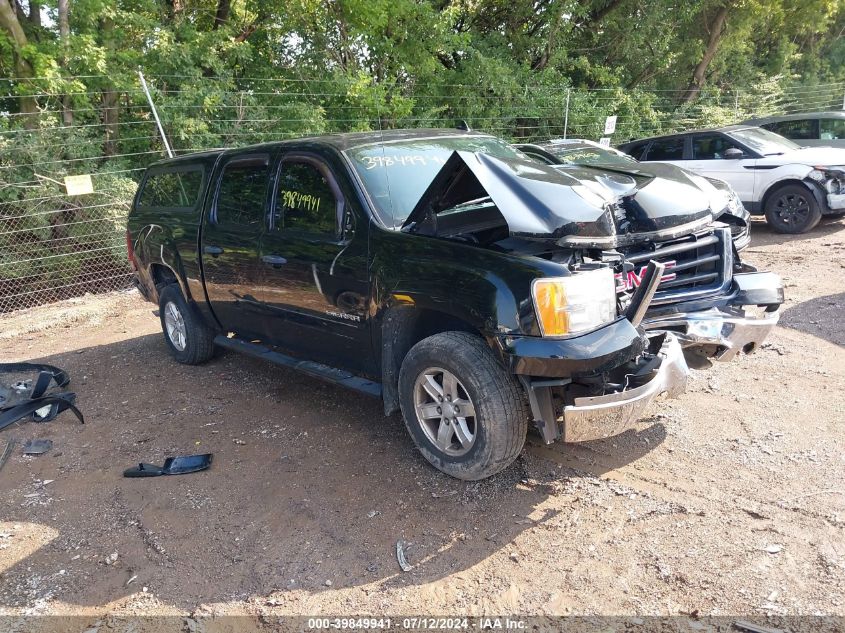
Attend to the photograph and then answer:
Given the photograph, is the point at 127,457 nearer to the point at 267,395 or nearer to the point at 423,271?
the point at 267,395

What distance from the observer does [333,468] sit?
3.92m

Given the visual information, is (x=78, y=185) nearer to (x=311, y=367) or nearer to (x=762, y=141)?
(x=311, y=367)

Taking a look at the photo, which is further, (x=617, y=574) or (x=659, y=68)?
(x=659, y=68)

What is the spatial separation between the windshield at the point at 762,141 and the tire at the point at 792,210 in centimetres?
63

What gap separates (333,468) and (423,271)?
1.41 metres

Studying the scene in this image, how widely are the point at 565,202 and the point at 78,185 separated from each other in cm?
753

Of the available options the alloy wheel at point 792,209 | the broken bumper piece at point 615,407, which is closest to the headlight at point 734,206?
the broken bumper piece at point 615,407

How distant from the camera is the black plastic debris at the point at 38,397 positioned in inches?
194

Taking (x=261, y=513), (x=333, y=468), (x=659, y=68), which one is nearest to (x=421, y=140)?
(x=333, y=468)

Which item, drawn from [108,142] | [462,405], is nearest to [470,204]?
[462,405]

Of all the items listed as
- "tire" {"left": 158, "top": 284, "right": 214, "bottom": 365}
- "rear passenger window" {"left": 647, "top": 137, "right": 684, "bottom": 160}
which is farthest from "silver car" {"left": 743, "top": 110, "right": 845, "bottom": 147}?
"tire" {"left": 158, "top": 284, "right": 214, "bottom": 365}

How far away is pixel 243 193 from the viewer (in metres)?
4.77

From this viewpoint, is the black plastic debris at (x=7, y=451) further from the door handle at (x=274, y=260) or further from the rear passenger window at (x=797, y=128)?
the rear passenger window at (x=797, y=128)

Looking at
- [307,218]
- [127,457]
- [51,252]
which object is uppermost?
[307,218]
